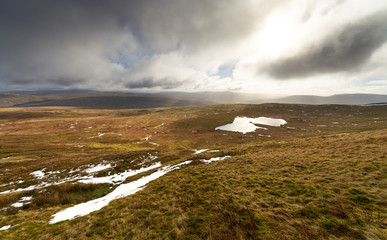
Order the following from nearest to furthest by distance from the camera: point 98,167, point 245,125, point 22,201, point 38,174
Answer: point 22,201, point 38,174, point 98,167, point 245,125

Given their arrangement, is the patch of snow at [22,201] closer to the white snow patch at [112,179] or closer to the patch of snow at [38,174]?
the white snow patch at [112,179]

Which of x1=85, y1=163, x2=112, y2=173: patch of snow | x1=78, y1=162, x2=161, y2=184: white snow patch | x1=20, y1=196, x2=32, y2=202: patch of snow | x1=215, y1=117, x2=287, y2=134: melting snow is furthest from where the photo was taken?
x1=215, y1=117, x2=287, y2=134: melting snow

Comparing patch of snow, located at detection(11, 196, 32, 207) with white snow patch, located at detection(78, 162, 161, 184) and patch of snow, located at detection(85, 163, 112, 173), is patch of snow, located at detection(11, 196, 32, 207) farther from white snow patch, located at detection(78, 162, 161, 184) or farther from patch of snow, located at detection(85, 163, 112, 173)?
patch of snow, located at detection(85, 163, 112, 173)

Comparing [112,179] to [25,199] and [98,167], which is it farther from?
[25,199]

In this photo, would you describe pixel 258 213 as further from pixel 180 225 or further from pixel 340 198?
pixel 340 198

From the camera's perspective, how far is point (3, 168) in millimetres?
27250

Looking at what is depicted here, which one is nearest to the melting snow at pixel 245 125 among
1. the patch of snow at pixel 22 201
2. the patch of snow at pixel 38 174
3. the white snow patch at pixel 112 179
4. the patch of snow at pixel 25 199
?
the white snow patch at pixel 112 179

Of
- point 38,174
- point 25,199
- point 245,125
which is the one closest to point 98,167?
point 38,174

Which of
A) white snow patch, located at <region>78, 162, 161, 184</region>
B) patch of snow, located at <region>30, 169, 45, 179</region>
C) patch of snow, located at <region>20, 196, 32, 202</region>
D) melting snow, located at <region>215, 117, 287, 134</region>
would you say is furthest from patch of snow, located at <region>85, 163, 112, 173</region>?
melting snow, located at <region>215, 117, 287, 134</region>

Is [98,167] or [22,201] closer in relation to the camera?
[22,201]

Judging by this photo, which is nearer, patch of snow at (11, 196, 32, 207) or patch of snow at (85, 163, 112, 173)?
patch of snow at (11, 196, 32, 207)

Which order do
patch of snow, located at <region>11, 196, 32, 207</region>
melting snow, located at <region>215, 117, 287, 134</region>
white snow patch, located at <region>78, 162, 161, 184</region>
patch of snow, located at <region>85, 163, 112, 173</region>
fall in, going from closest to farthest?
patch of snow, located at <region>11, 196, 32, 207</region>, white snow patch, located at <region>78, 162, 161, 184</region>, patch of snow, located at <region>85, 163, 112, 173</region>, melting snow, located at <region>215, 117, 287, 134</region>

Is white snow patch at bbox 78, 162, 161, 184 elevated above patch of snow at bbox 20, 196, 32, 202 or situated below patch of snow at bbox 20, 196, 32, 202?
below

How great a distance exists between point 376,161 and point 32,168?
4935cm
